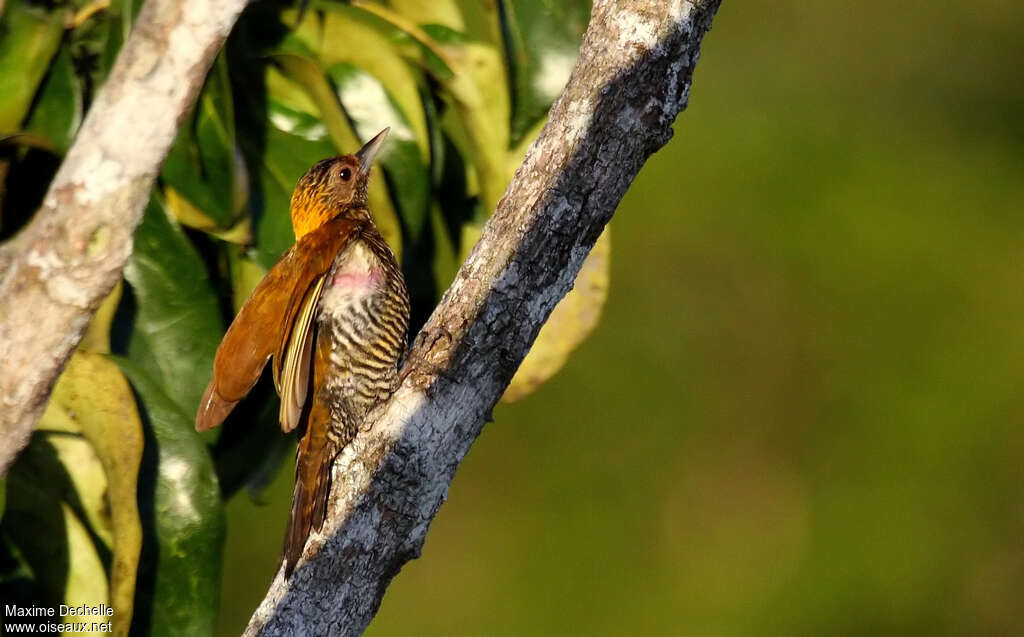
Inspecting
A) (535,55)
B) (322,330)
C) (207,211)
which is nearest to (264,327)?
(207,211)

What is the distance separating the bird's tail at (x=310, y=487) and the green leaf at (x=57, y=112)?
33.0 inches

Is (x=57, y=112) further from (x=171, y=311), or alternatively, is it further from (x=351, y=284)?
(x=351, y=284)

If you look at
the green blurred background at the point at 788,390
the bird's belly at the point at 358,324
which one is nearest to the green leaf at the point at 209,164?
Result: the bird's belly at the point at 358,324

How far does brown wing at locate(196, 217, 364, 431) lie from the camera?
2822 millimetres

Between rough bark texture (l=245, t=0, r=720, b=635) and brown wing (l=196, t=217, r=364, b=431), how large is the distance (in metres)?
0.31

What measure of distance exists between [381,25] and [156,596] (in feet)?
4.38

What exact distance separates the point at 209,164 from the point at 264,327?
0.39 meters

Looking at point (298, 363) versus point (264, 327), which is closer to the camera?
point (264, 327)

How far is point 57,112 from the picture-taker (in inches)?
109

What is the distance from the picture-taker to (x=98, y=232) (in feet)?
7.49

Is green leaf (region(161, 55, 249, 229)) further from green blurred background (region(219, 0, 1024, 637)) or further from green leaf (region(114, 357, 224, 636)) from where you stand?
green blurred background (region(219, 0, 1024, 637))

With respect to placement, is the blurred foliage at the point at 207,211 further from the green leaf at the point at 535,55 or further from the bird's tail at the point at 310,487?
the bird's tail at the point at 310,487

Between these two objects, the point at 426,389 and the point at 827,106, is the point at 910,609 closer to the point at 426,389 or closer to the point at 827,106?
the point at 827,106

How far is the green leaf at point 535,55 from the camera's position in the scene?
3129 millimetres
